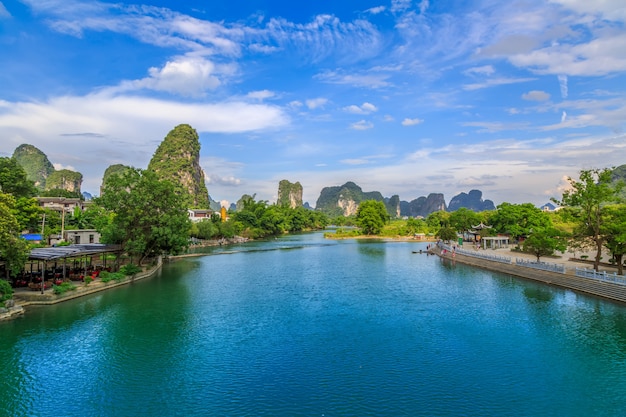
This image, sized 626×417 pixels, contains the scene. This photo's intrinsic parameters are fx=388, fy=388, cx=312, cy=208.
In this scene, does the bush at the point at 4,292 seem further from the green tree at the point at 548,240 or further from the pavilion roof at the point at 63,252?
the green tree at the point at 548,240

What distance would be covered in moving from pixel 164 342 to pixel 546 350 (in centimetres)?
1758

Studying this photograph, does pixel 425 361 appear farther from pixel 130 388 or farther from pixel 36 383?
pixel 36 383

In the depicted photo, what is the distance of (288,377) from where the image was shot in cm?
1452

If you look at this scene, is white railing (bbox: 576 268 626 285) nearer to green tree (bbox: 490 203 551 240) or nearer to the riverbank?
green tree (bbox: 490 203 551 240)

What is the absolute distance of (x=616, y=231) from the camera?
26.5 meters

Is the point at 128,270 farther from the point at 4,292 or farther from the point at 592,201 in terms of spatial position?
the point at 592,201

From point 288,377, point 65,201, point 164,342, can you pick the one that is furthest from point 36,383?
point 65,201

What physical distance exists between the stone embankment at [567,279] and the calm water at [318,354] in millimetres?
1109

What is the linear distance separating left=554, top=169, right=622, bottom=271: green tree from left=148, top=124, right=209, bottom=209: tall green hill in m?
123

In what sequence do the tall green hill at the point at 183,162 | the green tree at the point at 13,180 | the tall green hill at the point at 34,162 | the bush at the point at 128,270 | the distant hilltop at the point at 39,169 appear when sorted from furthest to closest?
the tall green hill at the point at 183,162, the tall green hill at the point at 34,162, the distant hilltop at the point at 39,169, the green tree at the point at 13,180, the bush at the point at 128,270

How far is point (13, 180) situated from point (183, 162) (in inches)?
3870

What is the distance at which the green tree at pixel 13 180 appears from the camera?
47.7m

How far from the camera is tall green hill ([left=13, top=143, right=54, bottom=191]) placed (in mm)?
138875

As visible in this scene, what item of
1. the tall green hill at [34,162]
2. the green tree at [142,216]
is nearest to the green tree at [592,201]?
the green tree at [142,216]
